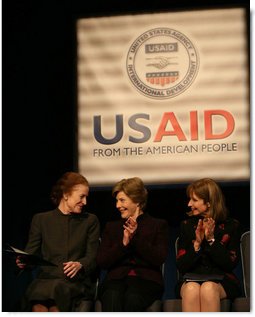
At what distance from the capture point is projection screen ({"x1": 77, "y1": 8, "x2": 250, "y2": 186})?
5.46 m

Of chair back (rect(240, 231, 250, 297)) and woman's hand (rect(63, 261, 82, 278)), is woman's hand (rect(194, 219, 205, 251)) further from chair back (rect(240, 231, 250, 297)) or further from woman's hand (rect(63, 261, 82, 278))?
woman's hand (rect(63, 261, 82, 278))

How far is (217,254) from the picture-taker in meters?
4.38

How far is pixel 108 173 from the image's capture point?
5.55 metres

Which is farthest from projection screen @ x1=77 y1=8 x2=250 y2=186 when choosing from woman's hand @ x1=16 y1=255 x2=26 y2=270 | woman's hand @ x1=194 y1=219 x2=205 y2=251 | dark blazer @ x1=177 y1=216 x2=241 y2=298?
woman's hand @ x1=16 y1=255 x2=26 y2=270

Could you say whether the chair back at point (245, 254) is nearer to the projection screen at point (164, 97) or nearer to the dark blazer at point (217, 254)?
the dark blazer at point (217, 254)

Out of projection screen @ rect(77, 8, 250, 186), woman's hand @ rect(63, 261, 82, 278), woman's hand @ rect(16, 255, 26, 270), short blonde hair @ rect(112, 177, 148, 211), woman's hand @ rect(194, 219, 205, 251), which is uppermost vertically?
projection screen @ rect(77, 8, 250, 186)

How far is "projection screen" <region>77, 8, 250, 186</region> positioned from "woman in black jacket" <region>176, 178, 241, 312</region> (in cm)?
83

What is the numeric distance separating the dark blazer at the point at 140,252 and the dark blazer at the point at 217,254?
12 centimetres

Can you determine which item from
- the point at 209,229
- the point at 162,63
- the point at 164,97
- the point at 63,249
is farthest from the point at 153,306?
the point at 162,63

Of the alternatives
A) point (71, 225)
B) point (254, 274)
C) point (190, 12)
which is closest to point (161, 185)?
point (71, 225)

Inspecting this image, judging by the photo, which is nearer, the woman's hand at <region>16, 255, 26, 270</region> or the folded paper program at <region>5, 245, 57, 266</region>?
the folded paper program at <region>5, 245, 57, 266</region>

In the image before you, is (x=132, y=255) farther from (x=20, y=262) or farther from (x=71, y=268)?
(x=20, y=262)

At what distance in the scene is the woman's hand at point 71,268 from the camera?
4.51 m

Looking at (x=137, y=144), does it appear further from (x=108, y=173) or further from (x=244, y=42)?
(x=244, y=42)
